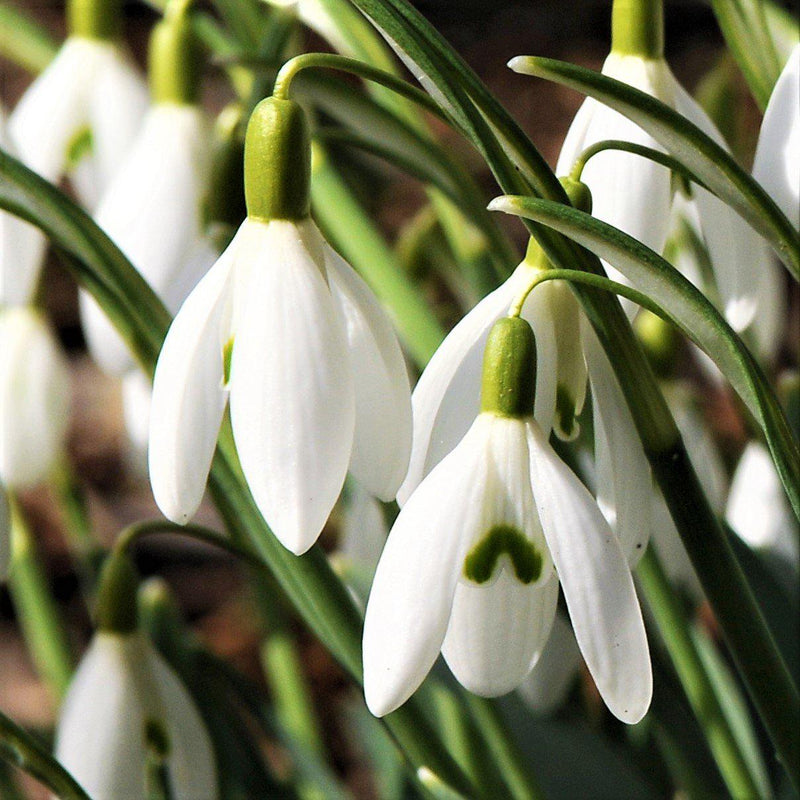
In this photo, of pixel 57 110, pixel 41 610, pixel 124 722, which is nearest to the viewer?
pixel 124 722

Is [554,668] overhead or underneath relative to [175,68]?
underneath

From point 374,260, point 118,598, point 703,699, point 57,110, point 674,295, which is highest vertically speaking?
point 57,110

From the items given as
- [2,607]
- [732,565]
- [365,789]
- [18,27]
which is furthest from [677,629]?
[2,607]

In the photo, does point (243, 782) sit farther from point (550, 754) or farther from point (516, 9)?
point (516, 9)

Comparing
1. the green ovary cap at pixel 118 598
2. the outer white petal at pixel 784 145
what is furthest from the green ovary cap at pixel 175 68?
the outer white petal at pixel 784 145

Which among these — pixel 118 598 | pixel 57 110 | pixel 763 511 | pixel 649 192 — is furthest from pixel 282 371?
pixel 763 511

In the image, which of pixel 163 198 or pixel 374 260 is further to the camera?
pixel 374 260

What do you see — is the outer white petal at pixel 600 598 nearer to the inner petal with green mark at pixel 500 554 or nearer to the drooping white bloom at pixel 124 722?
the inner petal with green mark at pixel 500 554

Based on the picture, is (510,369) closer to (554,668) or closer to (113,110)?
(554,668)
